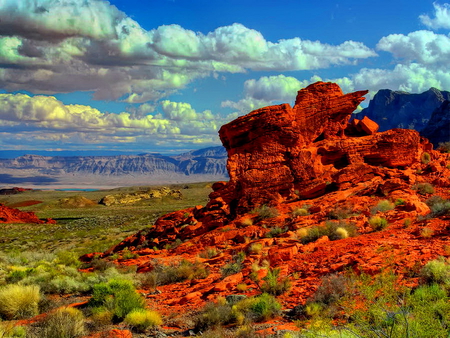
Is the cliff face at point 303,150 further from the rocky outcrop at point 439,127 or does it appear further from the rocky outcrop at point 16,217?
the rocky outcrop at point 439,127

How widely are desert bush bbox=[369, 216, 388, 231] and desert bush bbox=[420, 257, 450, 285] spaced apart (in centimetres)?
525

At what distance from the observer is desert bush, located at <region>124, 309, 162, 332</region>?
9617mm

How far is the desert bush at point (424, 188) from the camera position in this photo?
62.2 feet

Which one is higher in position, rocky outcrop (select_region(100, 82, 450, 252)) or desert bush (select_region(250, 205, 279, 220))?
rocky outcrop (select_region(100, 82, 450, 252))

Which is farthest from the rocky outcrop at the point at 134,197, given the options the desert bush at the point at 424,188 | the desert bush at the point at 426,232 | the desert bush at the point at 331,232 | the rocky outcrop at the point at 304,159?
the desert bush at the point at 426,232

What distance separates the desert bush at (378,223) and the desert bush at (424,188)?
16.8ft

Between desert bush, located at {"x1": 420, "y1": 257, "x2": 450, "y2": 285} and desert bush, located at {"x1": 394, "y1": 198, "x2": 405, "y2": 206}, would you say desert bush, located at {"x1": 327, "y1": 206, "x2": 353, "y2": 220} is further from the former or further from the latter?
desert bush, located at {"x1": 420, "y1": 257, "x2": 450, "y2": 285}

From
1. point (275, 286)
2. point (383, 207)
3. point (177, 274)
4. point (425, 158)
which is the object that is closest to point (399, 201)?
point (383, 207)

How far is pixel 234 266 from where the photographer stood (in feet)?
46.6

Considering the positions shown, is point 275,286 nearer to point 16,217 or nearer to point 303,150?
point 303,150

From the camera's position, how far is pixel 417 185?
64.6ft

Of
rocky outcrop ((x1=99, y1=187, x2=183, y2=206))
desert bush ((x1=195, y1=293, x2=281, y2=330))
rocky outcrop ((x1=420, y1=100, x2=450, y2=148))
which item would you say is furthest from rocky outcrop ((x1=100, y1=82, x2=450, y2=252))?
rocky outcrop ((x1=420, y1=100, x2=450, y2=148))

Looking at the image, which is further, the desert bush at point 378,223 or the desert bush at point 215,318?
the desert bush at point 378,223

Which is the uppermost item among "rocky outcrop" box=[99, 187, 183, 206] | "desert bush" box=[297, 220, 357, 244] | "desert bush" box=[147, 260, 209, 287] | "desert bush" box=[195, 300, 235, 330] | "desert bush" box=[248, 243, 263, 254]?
"desert bush" box=[297, 220, 357, 244]
